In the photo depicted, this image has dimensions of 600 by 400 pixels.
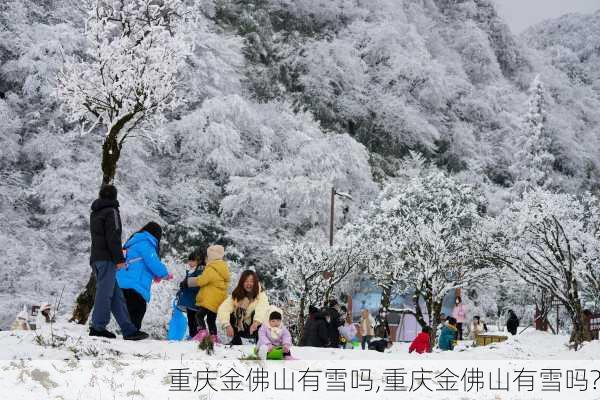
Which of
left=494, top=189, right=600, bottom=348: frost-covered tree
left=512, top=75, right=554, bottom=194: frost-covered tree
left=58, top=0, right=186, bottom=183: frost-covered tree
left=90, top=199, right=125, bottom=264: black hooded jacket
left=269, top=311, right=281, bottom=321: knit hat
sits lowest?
left=269, top=311, right=281, bottom=321: knit hat

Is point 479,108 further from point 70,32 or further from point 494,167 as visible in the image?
point 70,32

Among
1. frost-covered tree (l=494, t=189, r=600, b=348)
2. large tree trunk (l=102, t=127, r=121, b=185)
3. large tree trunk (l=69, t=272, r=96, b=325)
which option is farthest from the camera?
frost-covered tree (l=494, t=189, r=600, b=348)

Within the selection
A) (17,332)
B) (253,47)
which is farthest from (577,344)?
(253,47)

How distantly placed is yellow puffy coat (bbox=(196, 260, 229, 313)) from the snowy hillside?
7112mm

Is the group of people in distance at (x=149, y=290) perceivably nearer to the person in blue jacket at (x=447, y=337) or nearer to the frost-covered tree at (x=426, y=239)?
the person in blue jacket at (x=447, y=337)

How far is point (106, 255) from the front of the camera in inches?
293

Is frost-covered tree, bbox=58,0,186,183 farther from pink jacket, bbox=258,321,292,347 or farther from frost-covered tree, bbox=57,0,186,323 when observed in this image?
pink jacket, bbox=258,321,292,347

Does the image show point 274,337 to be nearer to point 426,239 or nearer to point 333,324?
point 333,324

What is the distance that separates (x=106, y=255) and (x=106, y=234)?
0.74 feet

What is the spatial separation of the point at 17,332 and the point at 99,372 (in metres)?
1.94

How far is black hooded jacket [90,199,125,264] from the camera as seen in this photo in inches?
291

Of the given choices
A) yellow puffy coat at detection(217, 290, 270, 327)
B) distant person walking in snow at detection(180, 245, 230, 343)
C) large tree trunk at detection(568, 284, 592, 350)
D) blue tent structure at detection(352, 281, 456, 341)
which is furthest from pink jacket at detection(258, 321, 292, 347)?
blue tent structure at detection(352, 281, 456, 341)

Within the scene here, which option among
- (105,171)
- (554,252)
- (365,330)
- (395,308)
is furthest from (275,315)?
(395,308)

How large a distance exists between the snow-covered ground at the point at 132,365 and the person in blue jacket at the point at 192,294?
33.6 inches
